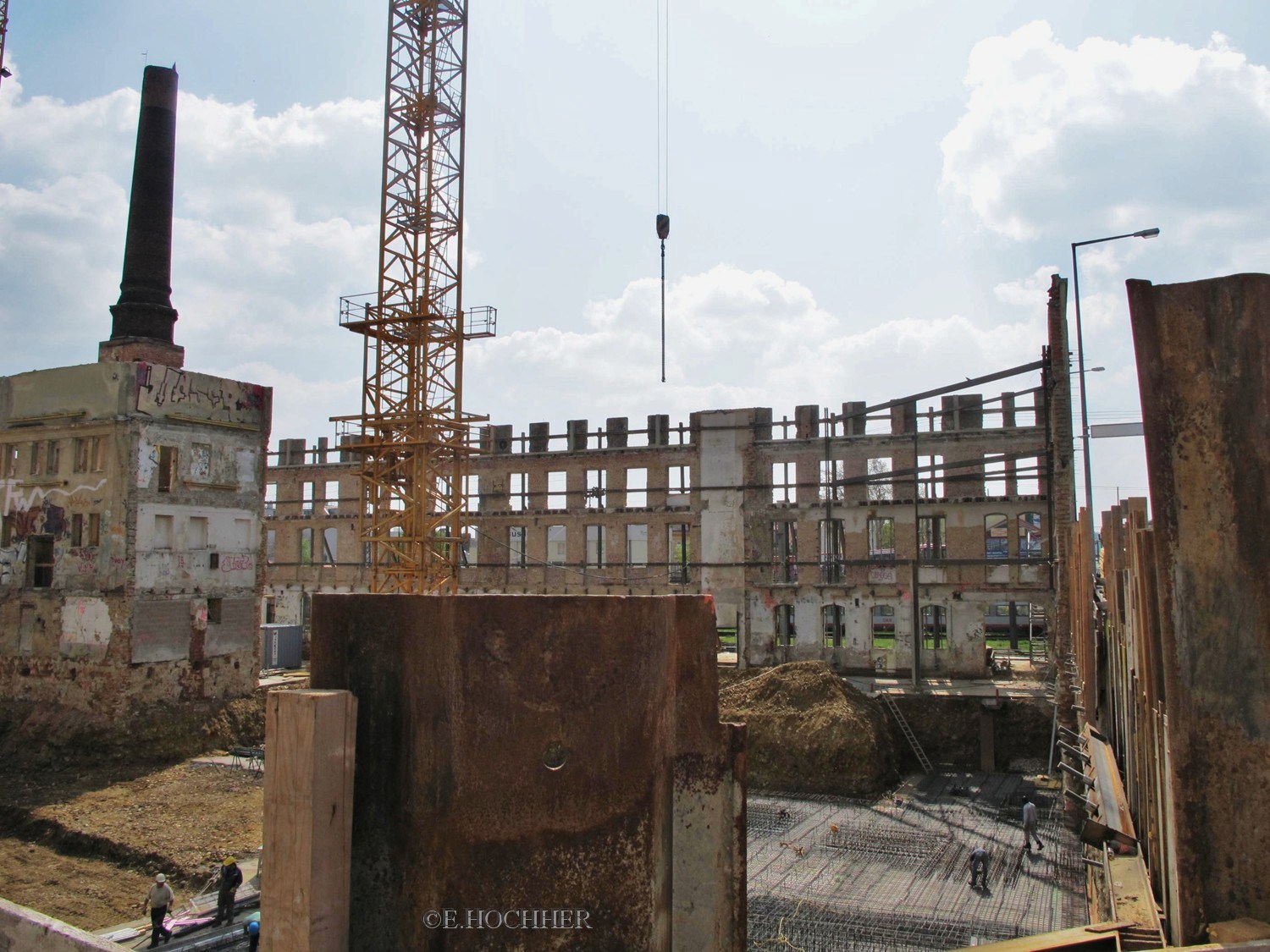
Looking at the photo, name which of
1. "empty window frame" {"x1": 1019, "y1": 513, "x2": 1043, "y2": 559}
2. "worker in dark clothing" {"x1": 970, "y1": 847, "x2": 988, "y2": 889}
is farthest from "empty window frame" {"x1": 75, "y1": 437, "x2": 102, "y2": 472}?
"empty window frame" {"x1": 1019, "y1": 513, "x2": 1043, "y2": 559}

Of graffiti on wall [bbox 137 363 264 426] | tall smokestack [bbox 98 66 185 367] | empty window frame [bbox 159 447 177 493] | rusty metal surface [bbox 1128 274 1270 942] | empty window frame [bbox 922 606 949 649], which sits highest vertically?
tall smokestack [bbox 98 66 185 367]

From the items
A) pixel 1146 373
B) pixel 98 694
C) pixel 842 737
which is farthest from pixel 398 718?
pixel 98 694

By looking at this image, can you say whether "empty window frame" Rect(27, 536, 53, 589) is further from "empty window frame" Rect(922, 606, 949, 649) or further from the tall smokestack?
"empty window frame" Rect(922, 606, 949, 649)

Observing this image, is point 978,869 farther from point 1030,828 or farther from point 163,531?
point 163,531

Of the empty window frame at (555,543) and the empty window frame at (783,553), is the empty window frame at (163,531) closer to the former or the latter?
the empty window frame at (555,543)

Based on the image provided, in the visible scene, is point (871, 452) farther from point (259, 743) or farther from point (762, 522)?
point (259, 743)

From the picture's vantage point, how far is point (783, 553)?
33594mm

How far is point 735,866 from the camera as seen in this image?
374 centimetres

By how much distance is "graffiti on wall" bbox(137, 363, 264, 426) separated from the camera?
2392 cm

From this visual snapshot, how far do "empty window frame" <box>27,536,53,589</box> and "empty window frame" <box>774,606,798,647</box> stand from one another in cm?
2166

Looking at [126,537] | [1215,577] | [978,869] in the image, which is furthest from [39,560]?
[1215,577]

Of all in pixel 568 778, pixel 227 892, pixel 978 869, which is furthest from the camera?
pixel 978 869

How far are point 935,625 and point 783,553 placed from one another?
20.5 feet

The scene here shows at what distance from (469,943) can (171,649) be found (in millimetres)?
23272
